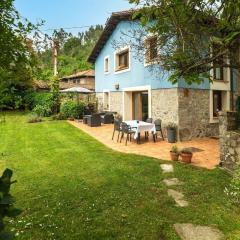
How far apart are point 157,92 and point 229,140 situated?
6552mm

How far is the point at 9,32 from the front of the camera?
366 cm

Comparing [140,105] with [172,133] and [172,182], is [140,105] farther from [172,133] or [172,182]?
[172,182]

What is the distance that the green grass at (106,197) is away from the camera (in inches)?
183

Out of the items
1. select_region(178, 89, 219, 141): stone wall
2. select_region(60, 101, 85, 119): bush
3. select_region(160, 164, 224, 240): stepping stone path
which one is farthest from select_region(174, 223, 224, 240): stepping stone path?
select_region(60, 101, 85, 119): bush

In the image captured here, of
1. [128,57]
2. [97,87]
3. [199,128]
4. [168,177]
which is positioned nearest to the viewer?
[168,177]

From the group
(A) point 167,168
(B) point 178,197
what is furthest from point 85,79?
(B) point 178,197

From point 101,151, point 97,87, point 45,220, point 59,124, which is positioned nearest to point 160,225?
point 45,220

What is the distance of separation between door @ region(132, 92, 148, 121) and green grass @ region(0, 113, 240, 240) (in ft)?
20.6

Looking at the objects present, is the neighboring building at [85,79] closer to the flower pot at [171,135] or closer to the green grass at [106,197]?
the flower pot at [171,135]

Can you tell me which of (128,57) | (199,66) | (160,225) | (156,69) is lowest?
(160,225)

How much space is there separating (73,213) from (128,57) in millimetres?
13053

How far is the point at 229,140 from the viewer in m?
8.09

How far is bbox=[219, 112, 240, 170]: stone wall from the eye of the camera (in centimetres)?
780

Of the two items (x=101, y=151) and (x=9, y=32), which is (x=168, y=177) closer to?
(x=101, y=151)
